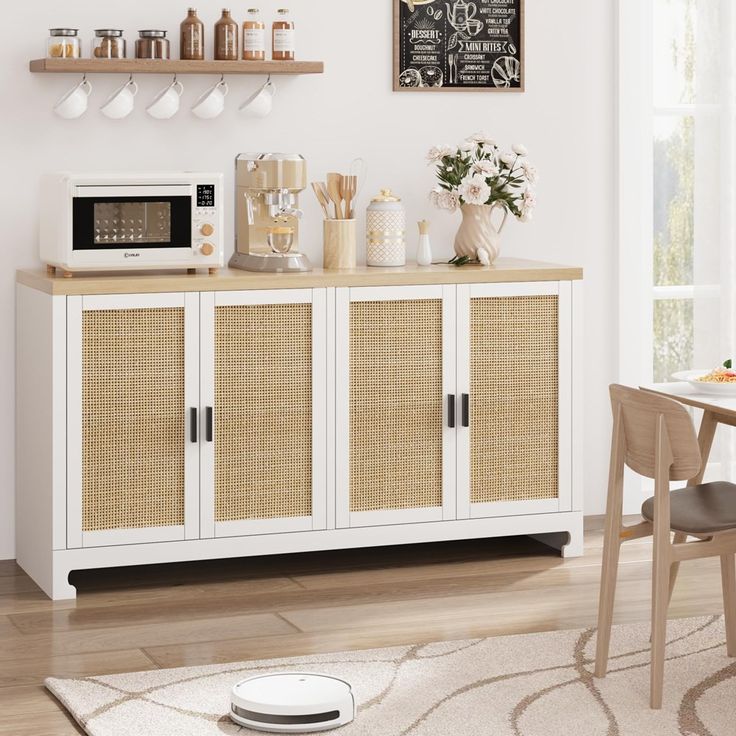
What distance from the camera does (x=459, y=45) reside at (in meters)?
4.82

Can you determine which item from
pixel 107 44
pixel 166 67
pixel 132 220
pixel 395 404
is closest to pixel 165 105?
pixel 166 67

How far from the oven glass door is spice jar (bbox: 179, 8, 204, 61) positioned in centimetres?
48

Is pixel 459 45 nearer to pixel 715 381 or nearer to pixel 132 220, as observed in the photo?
pixel 132 220

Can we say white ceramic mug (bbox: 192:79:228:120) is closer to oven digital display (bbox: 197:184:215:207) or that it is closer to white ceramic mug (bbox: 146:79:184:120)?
white ceramic mug (bbox: 146:79:184:120)

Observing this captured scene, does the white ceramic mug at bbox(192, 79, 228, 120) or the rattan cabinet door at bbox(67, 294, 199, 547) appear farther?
the white ceramic mug at bbox(192, 79, 228, 120)

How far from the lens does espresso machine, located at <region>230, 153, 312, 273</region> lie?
434cm

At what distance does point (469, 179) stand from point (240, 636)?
1666mm

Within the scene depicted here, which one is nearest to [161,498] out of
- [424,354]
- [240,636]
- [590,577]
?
[240,636]

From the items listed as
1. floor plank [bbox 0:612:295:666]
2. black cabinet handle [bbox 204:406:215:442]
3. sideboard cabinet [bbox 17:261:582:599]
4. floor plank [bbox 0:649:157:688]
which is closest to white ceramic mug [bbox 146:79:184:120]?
sideboard cabinet [bbox 17:261:582:599]

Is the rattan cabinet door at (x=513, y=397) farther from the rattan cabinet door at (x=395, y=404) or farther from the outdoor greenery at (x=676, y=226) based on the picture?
the outdoor greenery at (x=676, y=226)

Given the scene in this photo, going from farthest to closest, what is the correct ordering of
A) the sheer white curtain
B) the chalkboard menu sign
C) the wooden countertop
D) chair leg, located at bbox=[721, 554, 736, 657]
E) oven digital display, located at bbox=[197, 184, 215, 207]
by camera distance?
1. the sheer white curtain
2. the chalkboard menu sign
3. oven digital display, located at bbox=[197, 184, 215, 207]
4. the wooden countertop
5. chair leg, located at bbox=[721, 554, 736, 657]

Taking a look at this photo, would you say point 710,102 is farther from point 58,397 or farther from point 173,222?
point 58,397

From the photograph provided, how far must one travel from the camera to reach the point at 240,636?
3.71 metres

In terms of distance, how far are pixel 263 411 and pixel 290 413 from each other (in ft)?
0.28
